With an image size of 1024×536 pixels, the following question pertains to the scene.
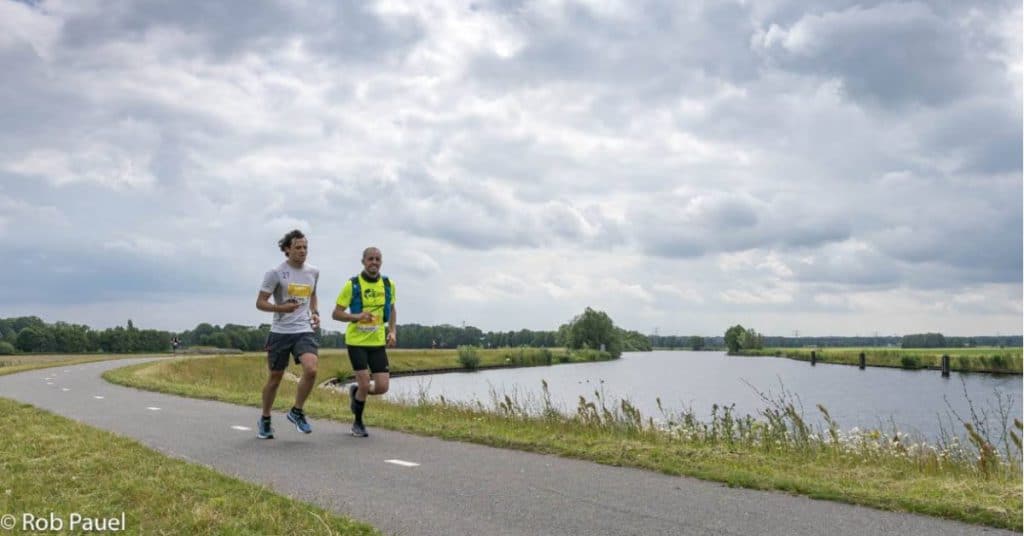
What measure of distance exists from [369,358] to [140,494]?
152 inches

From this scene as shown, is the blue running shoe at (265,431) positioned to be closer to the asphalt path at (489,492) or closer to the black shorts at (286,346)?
the asphalt path at (489,492)

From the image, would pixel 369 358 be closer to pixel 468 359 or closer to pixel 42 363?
pixel 42 363

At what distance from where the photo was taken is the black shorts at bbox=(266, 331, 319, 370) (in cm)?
845

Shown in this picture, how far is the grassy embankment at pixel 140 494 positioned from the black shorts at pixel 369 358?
244 cm

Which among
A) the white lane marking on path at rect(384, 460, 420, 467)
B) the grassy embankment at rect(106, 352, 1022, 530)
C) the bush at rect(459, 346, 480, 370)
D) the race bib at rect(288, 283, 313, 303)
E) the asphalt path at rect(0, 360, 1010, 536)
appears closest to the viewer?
the asphalt path at rect(0, 360, 1010, 536)

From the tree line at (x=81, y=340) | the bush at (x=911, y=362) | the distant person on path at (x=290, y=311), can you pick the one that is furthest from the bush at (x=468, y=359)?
the distant person on path at (x=290, y=311)

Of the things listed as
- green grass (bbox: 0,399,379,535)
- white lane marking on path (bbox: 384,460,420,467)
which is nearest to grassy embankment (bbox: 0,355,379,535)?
green grass (bbox: 0,399,379,535)

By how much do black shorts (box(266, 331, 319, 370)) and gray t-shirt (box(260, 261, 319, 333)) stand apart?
6 cm

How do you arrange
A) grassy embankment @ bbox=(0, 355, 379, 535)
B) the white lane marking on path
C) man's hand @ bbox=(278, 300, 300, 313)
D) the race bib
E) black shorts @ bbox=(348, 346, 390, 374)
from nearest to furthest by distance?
grassy embankment @ bbox=(0, 355, 379, 535)
the white lane marking on path
man's hand @ bbox=(278, 300, 300, 313)
the race bib
black shorts @ bbox=(348, 346, 390, 374)

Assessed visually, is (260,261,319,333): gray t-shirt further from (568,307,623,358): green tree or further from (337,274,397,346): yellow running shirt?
(568,307,623,358): green tree

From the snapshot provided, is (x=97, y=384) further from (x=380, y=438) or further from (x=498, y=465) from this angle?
(x=498, y=465)

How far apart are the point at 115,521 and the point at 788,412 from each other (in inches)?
320

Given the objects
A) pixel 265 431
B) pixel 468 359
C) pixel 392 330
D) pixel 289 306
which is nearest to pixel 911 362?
pixel 468 359

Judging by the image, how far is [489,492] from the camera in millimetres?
5777
